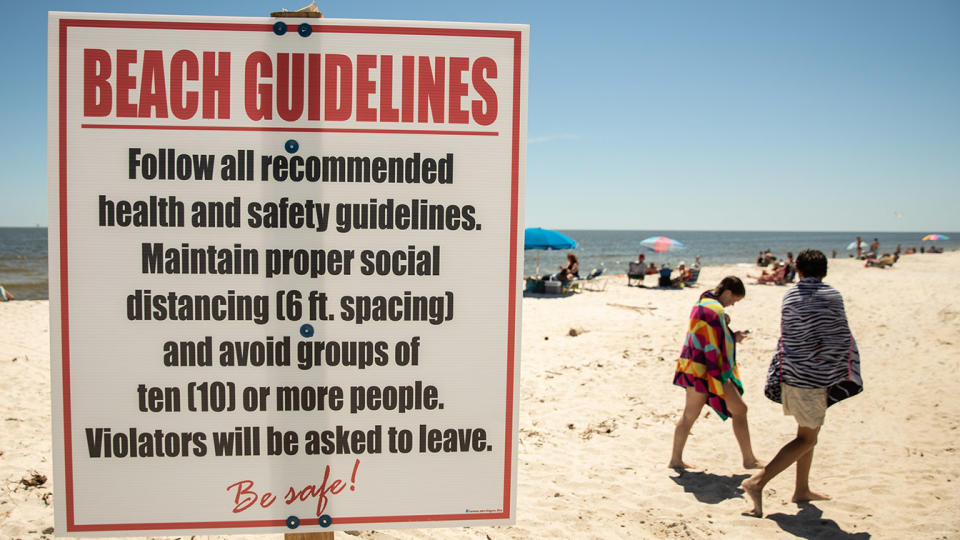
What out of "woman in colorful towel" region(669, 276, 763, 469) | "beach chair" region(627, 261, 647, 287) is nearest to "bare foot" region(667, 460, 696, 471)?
"woman in colorful towel" region(669, 276, 763, 469)

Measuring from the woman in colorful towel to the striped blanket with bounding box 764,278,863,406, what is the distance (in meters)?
0.57

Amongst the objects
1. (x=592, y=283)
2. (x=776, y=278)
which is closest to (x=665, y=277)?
(x=592, y=283)

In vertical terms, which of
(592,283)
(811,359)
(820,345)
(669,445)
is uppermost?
(820,345)

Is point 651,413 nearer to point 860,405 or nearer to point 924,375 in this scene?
point 860,405

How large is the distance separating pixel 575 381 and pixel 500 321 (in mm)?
6335

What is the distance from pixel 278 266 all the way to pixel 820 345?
366 cm

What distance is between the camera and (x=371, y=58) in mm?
1517

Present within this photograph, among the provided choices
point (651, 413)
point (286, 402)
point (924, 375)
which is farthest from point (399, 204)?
point (924, 375)

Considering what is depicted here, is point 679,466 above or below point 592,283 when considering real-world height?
below

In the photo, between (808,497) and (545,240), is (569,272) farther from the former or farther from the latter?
(808,497)

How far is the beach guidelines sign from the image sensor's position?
1.49 metres

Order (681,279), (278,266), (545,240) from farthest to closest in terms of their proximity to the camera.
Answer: (681,279) < (545,240) < (278,266)

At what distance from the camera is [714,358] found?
14.2 ft

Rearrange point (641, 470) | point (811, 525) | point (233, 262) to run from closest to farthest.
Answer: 1. point (233, 262)
2. point (811, 525)
3. point (641, 470)
